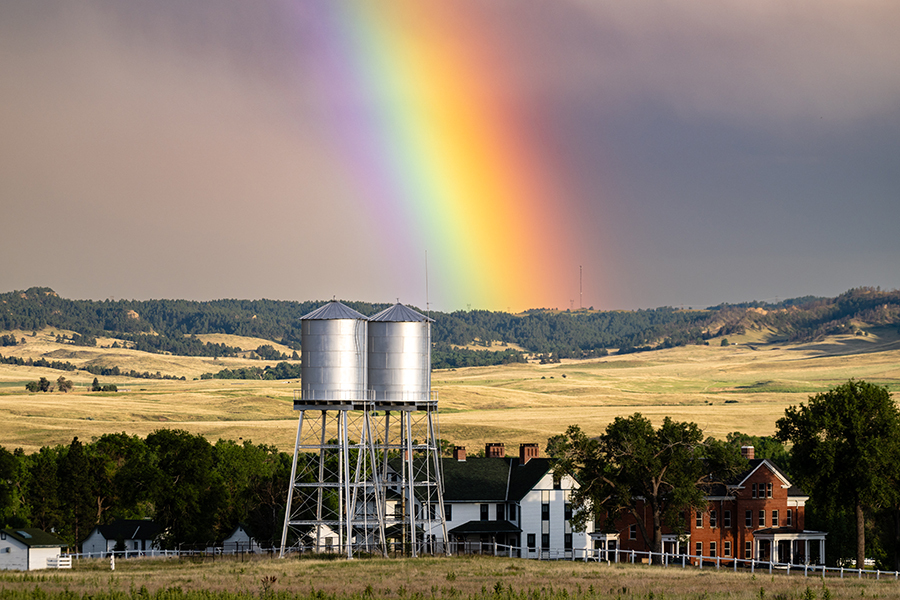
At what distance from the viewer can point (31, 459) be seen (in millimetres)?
117500

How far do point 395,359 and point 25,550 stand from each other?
80.9 ft

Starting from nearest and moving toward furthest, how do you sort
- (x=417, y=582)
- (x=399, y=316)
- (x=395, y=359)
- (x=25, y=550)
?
(x=417, y=582) < (x=25, y=550) < (x=395, y=359) < (x=399, y=316)

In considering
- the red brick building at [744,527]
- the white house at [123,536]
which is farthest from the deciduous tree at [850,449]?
the white house at [123,536]

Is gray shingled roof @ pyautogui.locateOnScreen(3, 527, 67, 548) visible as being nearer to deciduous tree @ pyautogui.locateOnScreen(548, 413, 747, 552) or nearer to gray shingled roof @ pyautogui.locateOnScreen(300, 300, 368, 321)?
gray shingled roof @ pyautogui.locateOnScreen(300, 300, 368, 321)

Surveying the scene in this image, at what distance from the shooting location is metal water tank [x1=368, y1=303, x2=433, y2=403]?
7262 centimetres

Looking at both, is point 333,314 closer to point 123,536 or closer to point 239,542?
point 239,542

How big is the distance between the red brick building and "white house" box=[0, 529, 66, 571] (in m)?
36.0

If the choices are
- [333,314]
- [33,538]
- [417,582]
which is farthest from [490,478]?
[417,582]

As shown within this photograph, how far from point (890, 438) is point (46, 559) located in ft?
169

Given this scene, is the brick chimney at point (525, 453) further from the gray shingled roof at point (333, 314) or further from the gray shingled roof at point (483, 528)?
the gray shingled roof at point (333, 314)

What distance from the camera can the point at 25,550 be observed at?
70812mm

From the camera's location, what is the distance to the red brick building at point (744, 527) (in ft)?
266

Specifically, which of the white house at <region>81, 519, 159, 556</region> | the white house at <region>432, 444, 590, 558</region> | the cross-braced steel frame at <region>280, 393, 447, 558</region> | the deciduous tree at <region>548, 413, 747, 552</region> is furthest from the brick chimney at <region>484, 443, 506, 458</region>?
the white house at <region>81, 519, 159, 556</region>

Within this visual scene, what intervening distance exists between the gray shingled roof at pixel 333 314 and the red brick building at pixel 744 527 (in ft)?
77.7
